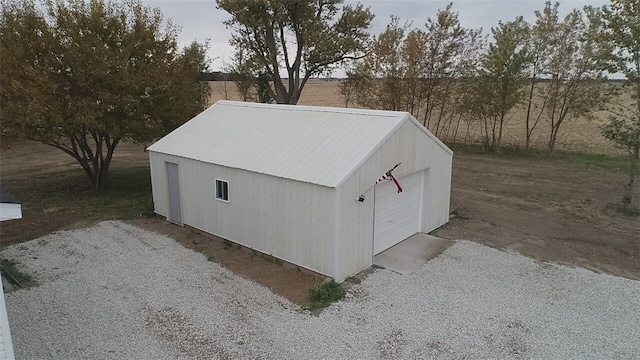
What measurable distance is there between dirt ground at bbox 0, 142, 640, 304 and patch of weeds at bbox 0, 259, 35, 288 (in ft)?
5.97

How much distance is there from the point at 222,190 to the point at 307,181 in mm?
3037

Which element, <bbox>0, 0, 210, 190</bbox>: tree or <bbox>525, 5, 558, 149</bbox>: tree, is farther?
<bbox>525, 5, 558, 149</bbox>: tree

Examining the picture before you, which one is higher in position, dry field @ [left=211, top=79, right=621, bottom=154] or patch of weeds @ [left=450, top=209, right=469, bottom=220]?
dry field @ [left=211, top=79, right=621, bottom=154]

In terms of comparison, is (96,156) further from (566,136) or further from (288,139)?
(566,136)

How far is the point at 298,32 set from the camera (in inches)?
1049

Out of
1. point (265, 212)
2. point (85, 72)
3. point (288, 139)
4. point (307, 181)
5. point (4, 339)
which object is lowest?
point (265, 212)

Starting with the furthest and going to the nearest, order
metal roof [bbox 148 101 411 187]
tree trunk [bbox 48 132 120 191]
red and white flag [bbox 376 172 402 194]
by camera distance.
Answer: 1. tree trunk [bbox 48 132 120 191]
2. red and white flag [bbox 376 172 402 194]
3. metal roof [bbox 148 101 411 187]

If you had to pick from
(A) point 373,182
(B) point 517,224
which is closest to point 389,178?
(A) point 373,182

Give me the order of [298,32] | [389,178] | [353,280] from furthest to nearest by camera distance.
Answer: [298,32], [389,178], [353,280]

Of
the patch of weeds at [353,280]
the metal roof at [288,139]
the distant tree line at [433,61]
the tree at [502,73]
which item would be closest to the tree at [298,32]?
the distant tree line at [433,61]

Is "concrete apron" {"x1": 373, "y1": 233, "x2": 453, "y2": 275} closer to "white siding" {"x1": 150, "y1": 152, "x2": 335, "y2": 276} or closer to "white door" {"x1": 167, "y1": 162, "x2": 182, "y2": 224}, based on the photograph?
"white siding" {"x1": 150, "y1": 152, "x2": 335, "y2": 276}

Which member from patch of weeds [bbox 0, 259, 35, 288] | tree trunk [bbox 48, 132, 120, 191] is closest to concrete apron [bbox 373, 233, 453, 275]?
patch of weeds [bbox 0, 259, 35, 288]

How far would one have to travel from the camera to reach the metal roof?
929cm

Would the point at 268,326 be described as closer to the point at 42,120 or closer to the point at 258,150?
the point at 258,150
